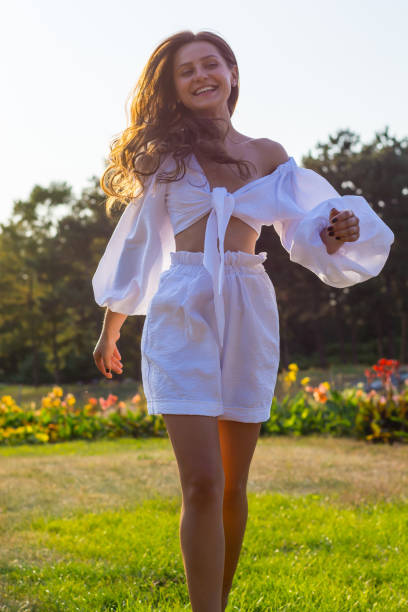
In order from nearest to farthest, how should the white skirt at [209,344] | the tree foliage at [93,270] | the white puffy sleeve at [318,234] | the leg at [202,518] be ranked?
the leg at [202,518]
the white skirt at [209,344]
the white puffy sleeve at [318,234]
the tree foliage at [93,270]

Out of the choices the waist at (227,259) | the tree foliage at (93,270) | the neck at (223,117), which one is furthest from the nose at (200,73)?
the tree foliage at (93,270)

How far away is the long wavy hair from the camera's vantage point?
253 centimetres

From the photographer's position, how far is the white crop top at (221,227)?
242 centimetres

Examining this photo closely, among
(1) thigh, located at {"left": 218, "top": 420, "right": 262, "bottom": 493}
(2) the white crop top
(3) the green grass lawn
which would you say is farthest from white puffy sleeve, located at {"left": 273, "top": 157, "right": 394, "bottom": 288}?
(3) the green grass lawn

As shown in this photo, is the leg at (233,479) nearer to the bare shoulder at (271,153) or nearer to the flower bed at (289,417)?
the bare shoulder at (271,153)

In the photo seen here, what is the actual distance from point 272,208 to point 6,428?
8.45m

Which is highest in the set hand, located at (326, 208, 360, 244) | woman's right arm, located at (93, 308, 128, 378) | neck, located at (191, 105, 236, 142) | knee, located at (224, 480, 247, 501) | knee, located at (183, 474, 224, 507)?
neck, located at (191, 105, 236, 142)

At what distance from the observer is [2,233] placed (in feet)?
105

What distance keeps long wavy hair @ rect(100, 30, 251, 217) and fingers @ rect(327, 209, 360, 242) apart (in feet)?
1.34

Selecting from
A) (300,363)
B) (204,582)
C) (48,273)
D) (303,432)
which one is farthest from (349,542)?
(300,363)

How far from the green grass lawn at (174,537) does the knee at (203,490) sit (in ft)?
2.97

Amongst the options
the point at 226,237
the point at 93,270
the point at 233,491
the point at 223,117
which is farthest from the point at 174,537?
the point at 93,270

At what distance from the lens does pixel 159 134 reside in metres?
2.60

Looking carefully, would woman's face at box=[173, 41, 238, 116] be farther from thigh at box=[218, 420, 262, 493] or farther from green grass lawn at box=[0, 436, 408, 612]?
green grass lawn at box=[0, 436, 408, 612]
